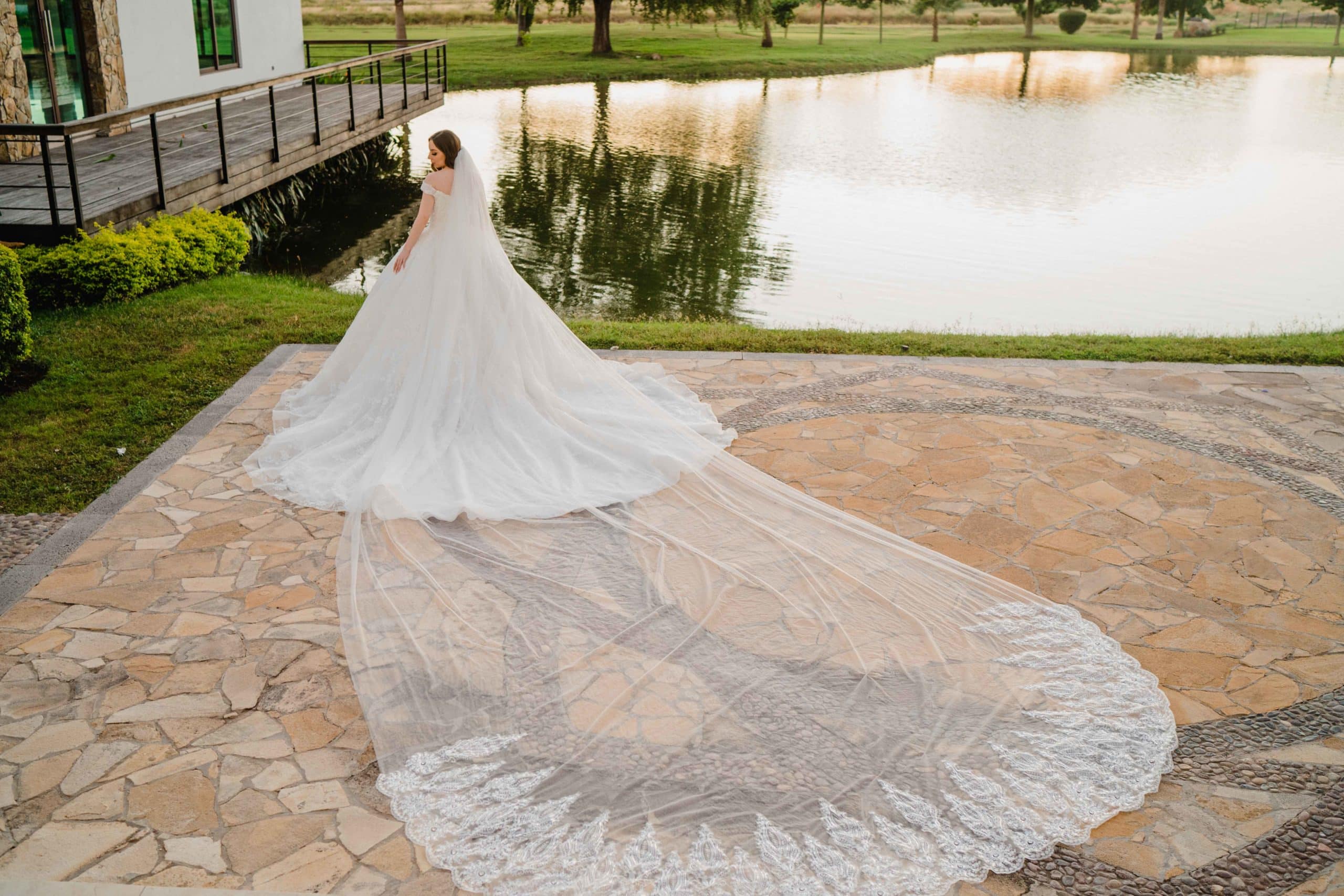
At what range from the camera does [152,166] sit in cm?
1264

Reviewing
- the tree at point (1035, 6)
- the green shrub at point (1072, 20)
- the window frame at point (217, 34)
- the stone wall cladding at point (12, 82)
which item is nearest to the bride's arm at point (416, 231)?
the stone wall cladding at point (12, 82)

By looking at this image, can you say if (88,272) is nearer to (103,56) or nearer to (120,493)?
(120,493)

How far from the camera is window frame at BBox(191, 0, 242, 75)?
57.2ft

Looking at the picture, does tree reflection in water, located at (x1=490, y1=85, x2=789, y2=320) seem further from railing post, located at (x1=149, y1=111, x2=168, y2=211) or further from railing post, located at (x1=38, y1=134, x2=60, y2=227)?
railing post, located at (x1=38, y1=134, x2=60, y2=227)

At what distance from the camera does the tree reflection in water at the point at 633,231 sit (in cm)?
1309

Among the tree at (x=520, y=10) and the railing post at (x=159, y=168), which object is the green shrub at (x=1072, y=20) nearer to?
the tree at (x=520, y=10)

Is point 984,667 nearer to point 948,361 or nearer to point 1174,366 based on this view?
point 948,361

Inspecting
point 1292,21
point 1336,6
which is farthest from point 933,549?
point 1292,21

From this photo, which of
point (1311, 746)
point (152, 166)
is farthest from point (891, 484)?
point (152, 166)

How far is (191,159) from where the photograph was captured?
13.2 metres

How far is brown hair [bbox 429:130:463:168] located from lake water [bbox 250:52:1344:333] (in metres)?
5.85

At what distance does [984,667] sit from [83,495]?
5.39 meters

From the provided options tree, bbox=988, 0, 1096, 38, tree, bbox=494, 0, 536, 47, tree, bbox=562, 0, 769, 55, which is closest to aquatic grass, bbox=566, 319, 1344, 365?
tree, bbox=494, 0, 536, 47

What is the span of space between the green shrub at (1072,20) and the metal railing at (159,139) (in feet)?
173
